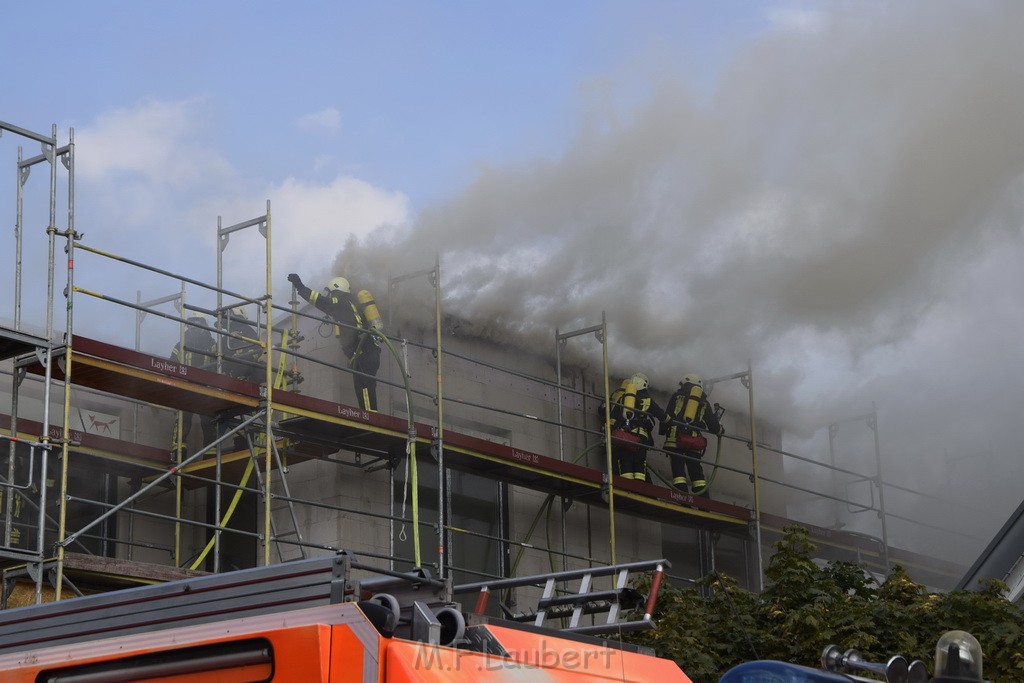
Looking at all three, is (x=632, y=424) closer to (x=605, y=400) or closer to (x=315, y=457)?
(x=605, y=400)

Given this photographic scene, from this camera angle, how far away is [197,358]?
18.0 metres

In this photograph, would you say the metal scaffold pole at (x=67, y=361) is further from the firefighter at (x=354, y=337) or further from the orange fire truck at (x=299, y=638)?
the orange fire truck at (x=299, y=638)

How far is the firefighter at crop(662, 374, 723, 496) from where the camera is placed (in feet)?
68.5

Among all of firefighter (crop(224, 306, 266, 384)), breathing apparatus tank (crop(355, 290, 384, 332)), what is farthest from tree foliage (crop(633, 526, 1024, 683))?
firefighter (crop(224, 306, 266, 384))

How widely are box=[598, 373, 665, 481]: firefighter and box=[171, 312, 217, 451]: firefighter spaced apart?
5.64 metres

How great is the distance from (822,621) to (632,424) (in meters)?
8.30

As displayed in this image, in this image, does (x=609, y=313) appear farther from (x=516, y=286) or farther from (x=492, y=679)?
(x=492, y=679)

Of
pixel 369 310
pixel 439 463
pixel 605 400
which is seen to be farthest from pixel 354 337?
pixel 605 400

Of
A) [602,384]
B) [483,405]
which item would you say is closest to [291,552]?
[483,405]

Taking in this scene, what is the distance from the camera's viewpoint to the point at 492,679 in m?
4.11

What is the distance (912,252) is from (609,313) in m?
4.46

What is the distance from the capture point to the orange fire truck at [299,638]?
12.8 feet

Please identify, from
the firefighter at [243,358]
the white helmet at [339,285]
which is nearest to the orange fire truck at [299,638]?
the white helmet at [339,285]

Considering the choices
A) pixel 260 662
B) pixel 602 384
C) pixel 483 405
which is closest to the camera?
pixel 260 662
